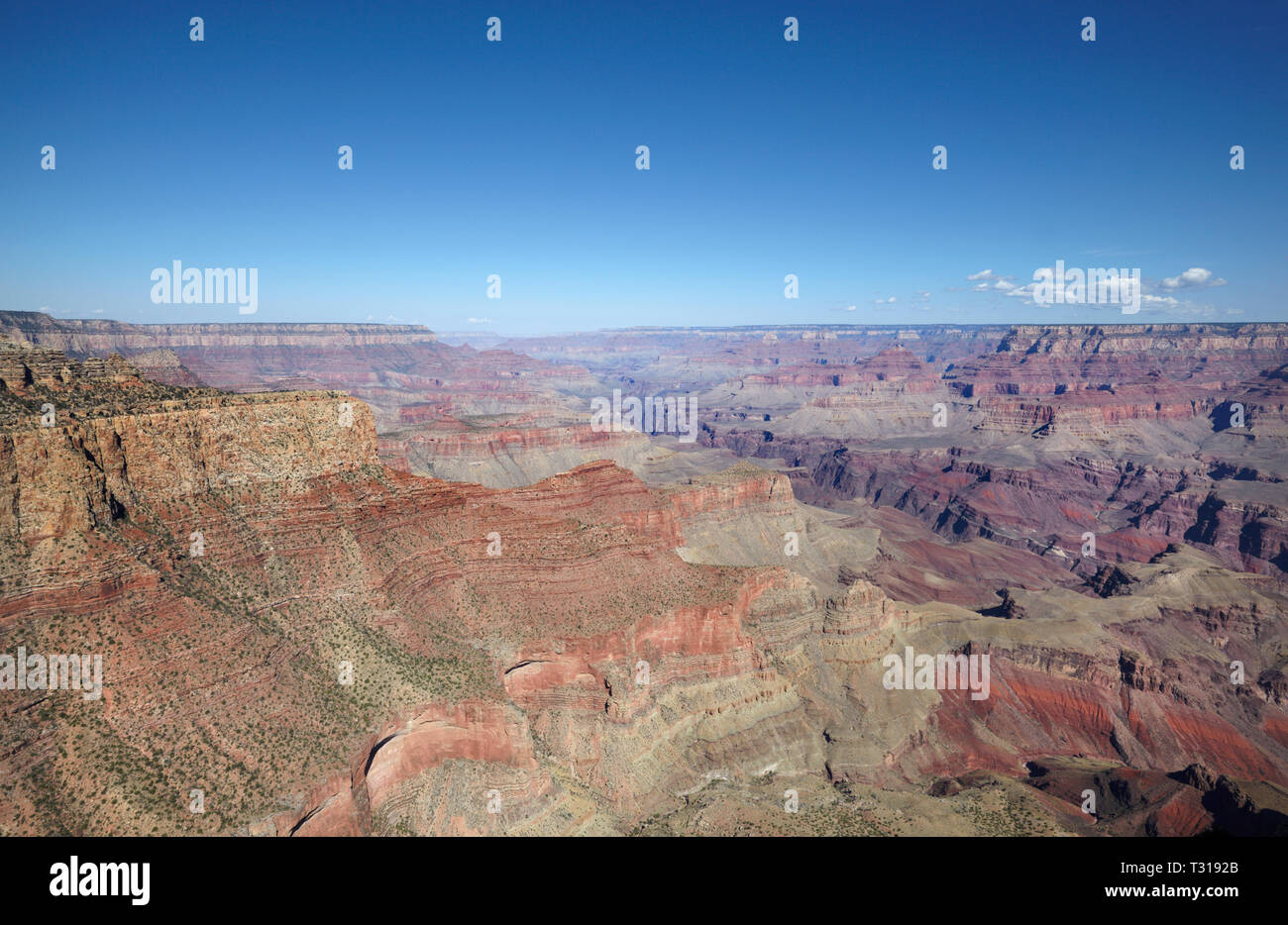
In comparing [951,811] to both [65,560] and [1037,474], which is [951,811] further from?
[1037,474]

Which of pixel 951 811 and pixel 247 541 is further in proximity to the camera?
pixel 951 811

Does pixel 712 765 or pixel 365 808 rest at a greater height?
pixel 365 808

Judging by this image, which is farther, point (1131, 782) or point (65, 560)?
point (1131, 782)

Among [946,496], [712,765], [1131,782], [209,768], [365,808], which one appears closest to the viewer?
[209,768]
